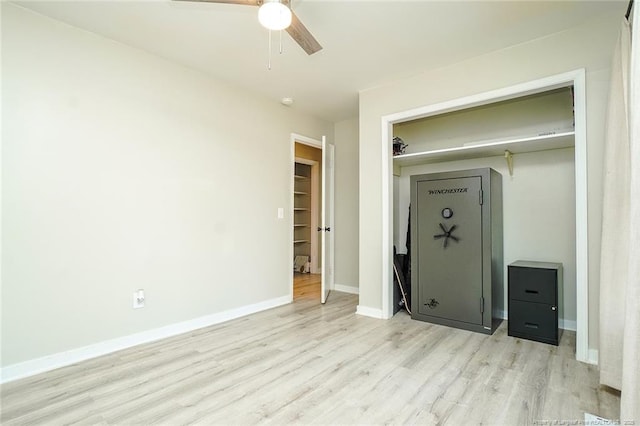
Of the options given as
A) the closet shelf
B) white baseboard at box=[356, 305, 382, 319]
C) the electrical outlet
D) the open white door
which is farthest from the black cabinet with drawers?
the electrical outlet

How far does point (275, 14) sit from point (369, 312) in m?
2.90

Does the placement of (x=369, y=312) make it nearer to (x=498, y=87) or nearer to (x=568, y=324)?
(x=568, y=324)

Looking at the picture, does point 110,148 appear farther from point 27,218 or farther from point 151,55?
point 151,55

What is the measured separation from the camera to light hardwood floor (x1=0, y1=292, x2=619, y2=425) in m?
1.64

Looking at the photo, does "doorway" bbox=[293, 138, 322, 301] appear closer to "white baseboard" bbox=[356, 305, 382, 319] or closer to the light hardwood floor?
"white baseboard" bbox=[356, 305, 382, 319]

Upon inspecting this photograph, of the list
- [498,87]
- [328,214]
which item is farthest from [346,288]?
[498,87]

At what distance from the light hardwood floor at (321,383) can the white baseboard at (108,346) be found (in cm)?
8

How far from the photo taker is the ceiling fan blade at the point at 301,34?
1792 mm

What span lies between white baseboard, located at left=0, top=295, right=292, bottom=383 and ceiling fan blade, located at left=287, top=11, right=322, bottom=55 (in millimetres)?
2604

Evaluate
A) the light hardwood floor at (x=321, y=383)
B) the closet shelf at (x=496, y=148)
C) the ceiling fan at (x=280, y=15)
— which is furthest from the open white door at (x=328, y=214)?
the ceiling fan at (x=280, y=15)

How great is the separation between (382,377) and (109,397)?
167cm

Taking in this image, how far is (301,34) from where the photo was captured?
6.21ft

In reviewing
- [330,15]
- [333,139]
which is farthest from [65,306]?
[333,139]

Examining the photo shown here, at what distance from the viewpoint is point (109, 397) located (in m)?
1.82
